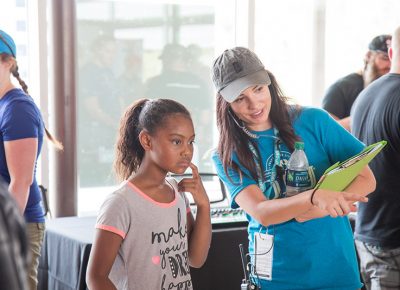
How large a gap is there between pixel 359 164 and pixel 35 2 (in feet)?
8.90

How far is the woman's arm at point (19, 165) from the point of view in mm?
2088

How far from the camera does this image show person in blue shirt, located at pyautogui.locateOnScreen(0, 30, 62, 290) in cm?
209

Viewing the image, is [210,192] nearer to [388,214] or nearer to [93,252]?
[388,214]

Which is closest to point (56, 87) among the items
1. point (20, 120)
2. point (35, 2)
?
point (35, 2)

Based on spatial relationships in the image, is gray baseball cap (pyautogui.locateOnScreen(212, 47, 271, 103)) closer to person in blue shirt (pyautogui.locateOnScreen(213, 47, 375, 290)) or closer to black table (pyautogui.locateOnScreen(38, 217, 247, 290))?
person in blue shirt (pyautogui.locateOnScreen(213, 47, 375, 290))

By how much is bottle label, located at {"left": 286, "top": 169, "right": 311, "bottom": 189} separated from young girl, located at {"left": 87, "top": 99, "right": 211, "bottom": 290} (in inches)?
10.5

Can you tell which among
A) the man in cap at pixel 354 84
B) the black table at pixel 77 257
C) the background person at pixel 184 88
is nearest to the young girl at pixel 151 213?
the black table at pixel 77 257

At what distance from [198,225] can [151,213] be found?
Answer: 0.21 m

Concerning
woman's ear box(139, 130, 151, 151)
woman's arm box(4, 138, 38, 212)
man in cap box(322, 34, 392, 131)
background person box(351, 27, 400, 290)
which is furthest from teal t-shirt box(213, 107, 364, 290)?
man in cap box(322, 34, 392, 131)

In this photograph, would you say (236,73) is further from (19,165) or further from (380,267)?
(380,267)

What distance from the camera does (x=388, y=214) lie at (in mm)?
2346

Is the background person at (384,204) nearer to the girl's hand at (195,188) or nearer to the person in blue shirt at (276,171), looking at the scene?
the person in blue shirt at (276,171)

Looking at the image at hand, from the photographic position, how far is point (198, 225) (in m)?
1.84

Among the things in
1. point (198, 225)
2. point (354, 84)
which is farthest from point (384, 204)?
point (354, 84)
